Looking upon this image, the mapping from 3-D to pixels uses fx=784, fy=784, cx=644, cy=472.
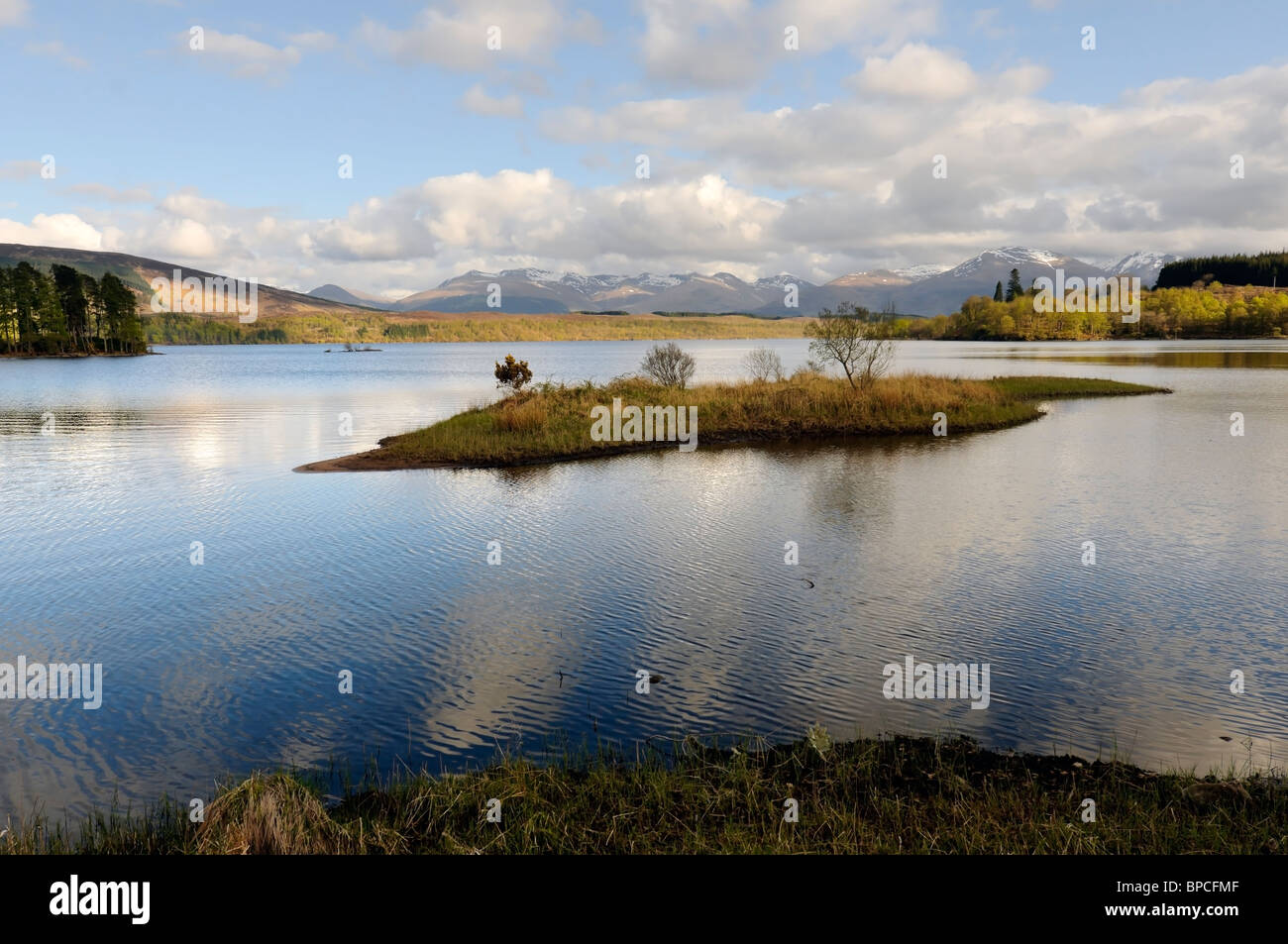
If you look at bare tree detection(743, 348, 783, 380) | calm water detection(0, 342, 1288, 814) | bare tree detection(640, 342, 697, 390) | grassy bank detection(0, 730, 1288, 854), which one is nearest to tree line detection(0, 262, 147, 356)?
bare tree detection(743, 348, 783, 380)

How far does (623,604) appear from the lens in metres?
18.2

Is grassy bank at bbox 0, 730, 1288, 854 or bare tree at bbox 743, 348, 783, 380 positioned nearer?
grassy bank at bbox 0, 730, 1288, 854

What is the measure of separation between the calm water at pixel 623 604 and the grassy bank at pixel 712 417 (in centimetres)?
341

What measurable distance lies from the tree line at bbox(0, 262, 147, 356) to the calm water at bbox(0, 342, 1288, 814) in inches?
5170

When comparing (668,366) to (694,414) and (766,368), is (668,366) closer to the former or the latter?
(694,414)

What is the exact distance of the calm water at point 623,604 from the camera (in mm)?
12141

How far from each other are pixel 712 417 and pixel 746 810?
41.2 metres

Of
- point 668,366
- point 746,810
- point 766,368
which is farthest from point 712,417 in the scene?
point 746,810

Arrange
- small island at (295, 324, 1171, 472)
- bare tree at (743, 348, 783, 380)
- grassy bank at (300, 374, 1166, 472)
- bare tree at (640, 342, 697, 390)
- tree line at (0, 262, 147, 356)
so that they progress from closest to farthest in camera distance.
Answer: grassy bank at (300, 374, 1166, 472) < small island at (295, 324, 1171, 472) < bare tree at (640, 342, 697, 390) < bare tree at (743, 348, 783, 380) < tree line at (0, 262, 147, 356)

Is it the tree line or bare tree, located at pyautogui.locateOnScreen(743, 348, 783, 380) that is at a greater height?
the tree line

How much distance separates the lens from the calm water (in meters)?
12.1

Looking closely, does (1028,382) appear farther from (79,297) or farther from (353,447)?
(79,297)

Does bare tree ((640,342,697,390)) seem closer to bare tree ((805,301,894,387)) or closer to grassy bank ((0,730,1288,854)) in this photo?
bare tree ((805,301,894,387))
